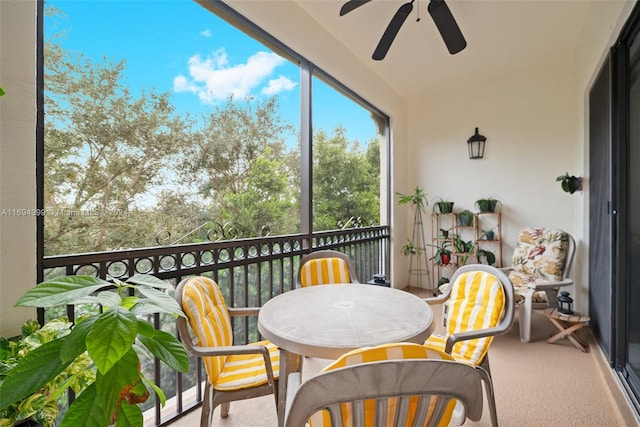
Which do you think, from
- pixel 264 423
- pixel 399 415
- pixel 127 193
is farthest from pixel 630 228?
pixel 127 193

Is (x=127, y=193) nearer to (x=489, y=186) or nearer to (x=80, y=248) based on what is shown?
(x=80, y=248)

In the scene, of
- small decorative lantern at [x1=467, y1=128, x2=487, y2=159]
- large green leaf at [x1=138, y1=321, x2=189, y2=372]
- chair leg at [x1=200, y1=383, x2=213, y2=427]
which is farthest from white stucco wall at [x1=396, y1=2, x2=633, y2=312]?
large green leaf at [x1=138, y1=321, x2=189, y2=372]

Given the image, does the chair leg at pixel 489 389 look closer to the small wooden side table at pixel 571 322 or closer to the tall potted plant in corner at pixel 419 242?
the small wooden side table at pixel 571 322

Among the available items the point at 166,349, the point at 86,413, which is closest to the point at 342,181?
the point at 166,349

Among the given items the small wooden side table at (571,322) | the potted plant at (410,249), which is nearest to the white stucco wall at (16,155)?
the small wooden side table at (571,322)

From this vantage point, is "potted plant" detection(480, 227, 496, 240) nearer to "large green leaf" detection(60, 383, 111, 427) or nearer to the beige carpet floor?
the beige carpet floor

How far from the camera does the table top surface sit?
47.1 inches

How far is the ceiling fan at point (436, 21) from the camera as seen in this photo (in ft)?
6.59

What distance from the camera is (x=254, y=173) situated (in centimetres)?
271

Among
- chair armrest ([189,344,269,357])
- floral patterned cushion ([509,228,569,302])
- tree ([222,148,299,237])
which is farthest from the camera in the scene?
floral patterned cushion ([509,228,569,302])

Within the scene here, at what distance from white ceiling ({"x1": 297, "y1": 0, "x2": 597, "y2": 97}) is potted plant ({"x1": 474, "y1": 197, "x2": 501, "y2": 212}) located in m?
1.75

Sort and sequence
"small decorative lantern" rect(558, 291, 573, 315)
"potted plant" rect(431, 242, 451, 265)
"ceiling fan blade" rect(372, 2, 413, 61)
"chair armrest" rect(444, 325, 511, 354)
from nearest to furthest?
"chair armrest" rect(444, 325, 511, 354) < "ceiling fan blade" rect(372, 2, 413, 61) < "small decorative lantern" rect(558, 291, 573, 315) < "potted plant" rect(431, 242, 451, 265)

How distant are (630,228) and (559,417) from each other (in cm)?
129

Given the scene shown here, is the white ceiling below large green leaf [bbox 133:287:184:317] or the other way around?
the other way around
